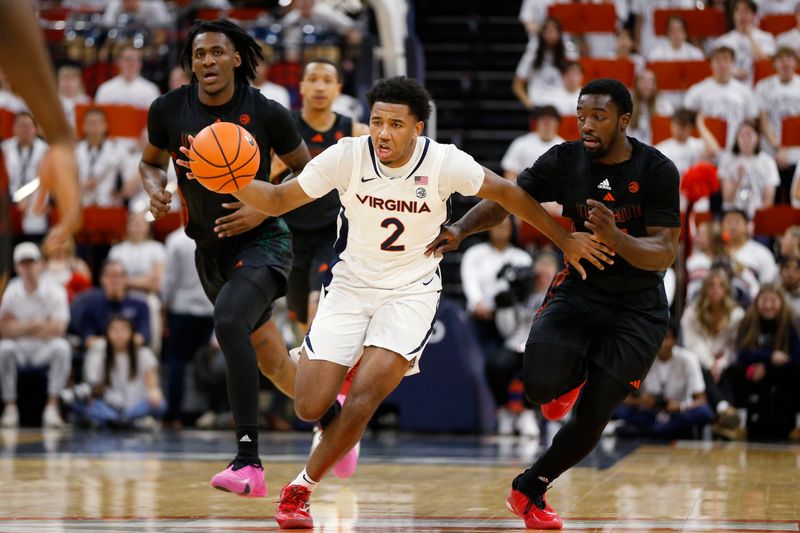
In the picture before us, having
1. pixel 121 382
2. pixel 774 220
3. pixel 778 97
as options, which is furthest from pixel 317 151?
pixel 778 97

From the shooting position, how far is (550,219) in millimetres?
6258

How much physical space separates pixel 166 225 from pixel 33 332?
7.24ft

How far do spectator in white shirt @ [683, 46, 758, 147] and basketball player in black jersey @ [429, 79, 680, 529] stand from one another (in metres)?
9.31

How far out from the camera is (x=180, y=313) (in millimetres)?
12883

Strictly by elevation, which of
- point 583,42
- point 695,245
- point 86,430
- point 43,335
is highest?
point 583,42

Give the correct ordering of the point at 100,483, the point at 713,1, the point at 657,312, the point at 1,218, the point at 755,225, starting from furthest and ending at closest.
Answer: the point at 713,1 → the point at 755,225 → the point at 100,483 → the point at 657,312 → the point at 1,218

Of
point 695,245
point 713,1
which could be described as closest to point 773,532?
point 695,245

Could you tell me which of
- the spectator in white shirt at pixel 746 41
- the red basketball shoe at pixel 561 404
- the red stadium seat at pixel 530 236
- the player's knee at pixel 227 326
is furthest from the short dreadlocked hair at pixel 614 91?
the spectator in white shirt at pixel 746 41

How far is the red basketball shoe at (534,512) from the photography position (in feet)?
19.9

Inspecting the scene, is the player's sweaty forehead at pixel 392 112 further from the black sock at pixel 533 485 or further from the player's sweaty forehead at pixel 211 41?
the black sock at pixel 533 485

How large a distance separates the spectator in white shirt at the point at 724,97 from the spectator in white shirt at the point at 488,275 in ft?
12.7

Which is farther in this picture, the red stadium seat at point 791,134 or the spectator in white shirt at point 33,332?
the red stadium seat at point 791,134

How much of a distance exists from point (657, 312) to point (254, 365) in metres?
2.06

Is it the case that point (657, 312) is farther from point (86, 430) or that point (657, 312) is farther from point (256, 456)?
point (86, 430)
